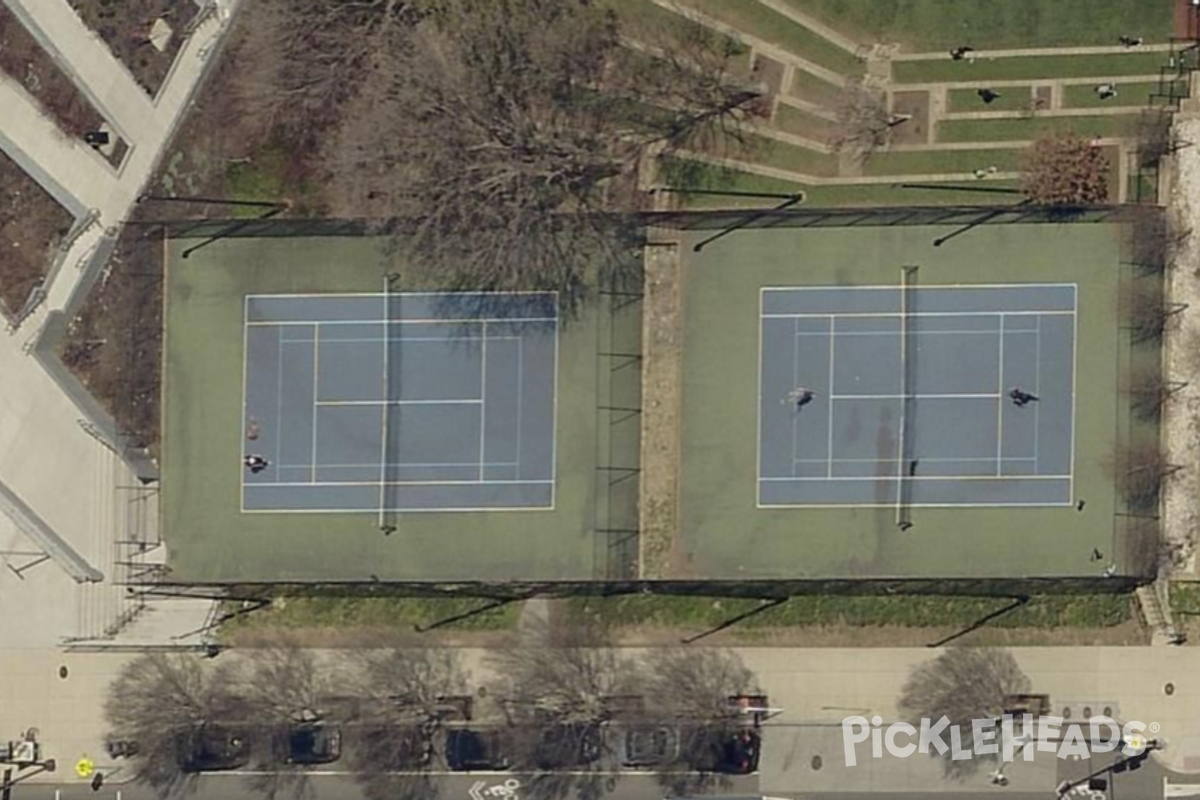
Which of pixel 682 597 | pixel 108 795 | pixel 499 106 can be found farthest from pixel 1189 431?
pixel 108 795

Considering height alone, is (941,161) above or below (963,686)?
above

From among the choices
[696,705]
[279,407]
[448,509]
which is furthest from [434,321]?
[696,705]

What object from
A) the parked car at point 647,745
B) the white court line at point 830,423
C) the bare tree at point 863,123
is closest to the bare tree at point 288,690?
the parked car at point 647,745

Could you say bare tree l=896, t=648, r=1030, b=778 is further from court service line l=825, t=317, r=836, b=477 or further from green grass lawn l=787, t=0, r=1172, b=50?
green grass lawn l=787, t=0, r=1172, b=50

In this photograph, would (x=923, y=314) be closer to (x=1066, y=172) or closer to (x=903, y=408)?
(x=903, y=408)

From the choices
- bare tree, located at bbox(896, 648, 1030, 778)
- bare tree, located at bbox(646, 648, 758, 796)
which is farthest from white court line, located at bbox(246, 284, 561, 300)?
bare tree, located at bbox(896, 648, 1030, 778)

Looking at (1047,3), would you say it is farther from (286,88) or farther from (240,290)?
(240,290)
